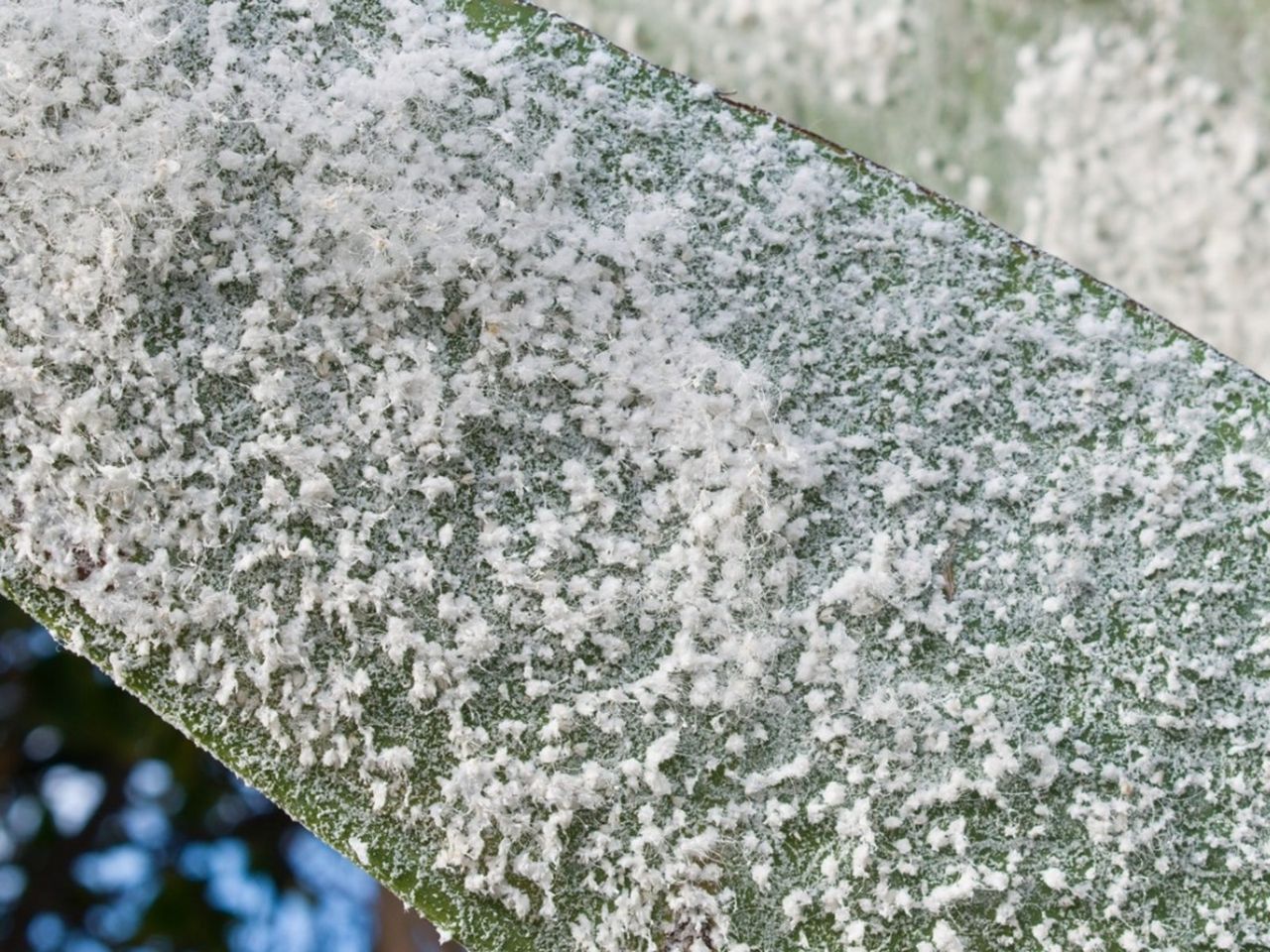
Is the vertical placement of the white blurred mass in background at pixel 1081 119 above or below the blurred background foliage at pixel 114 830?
above

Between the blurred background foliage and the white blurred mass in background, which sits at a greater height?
the white blurred mass in background

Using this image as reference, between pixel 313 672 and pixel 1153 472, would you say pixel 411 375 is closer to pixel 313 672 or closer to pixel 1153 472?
pixel 313 672

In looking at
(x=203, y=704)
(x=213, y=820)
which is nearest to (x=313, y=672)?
(x=203, y=704)

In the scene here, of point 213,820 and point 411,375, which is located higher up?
point 411,375

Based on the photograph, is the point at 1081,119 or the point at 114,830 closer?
the point at 1081,119

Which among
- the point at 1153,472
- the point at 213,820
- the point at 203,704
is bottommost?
the point at 213,820

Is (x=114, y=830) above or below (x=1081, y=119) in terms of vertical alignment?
below

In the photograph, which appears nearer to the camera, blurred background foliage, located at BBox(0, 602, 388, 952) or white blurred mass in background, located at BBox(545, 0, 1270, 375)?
white blurred mass in background, located at BBox(545, 0, 1270, 375)

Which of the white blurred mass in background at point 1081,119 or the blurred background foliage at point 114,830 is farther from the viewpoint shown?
the blurred background foliage at point 114,830
